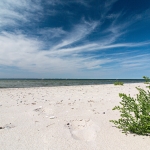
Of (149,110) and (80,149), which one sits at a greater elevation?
(149,110)

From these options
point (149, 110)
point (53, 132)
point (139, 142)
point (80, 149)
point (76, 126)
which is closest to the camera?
point (80, 149)

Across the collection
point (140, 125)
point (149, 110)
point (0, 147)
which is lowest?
point (0, 147)

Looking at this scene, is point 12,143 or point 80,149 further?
point 12,143

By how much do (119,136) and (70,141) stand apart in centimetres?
97

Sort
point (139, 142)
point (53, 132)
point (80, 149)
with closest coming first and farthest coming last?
point (80, 149)
point (139, 142)
point (53, 132)

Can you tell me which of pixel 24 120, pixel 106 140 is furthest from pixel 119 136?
pixel 24 120

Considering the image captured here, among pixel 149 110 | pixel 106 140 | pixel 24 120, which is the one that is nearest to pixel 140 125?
pixel 149 110

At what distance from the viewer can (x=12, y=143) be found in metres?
2.72

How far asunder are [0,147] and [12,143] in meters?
0.20

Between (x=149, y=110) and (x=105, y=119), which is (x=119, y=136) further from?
(x=105, y=119)

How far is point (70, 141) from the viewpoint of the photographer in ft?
9.23

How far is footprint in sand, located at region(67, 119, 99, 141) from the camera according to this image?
302 cm

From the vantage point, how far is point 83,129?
3434mm

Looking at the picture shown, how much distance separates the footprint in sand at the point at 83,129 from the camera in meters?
3.02
